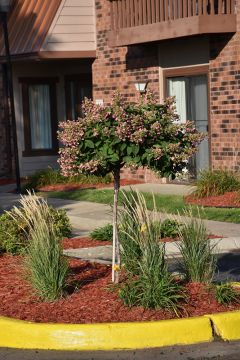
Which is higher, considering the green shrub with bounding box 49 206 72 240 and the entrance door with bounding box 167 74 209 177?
the entrance door with bounding box 167 74 209 177

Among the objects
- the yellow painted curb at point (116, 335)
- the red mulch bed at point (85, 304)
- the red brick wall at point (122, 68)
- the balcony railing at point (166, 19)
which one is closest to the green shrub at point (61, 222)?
the red mulch bed at point (85, 304)

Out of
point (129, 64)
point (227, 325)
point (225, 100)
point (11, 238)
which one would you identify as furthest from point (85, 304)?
point (129, 64)

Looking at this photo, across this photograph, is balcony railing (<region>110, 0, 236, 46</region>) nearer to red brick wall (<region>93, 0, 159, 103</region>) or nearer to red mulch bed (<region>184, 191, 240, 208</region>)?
red brick wall (<region>93, 0, 159, 103</region>)

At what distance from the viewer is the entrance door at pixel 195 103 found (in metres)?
19.6

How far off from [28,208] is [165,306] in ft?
6.09

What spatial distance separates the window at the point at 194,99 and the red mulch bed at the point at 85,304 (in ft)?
33.4

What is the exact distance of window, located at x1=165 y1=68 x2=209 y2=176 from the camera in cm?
1962

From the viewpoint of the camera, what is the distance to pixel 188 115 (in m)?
20.1

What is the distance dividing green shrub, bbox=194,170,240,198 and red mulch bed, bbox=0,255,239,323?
7.44m

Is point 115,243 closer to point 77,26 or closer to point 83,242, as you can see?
point 83,242

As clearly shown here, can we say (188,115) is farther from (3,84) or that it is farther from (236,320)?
(236,320)

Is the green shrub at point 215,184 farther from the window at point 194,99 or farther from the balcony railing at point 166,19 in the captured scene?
the balcony railing at point 166,19

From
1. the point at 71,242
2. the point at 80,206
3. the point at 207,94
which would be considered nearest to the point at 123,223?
the point at 71,242

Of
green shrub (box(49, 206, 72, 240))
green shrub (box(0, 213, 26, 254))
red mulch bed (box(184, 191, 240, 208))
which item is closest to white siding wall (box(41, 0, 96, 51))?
red mulch bed (box(184, 191, 240, 208))
